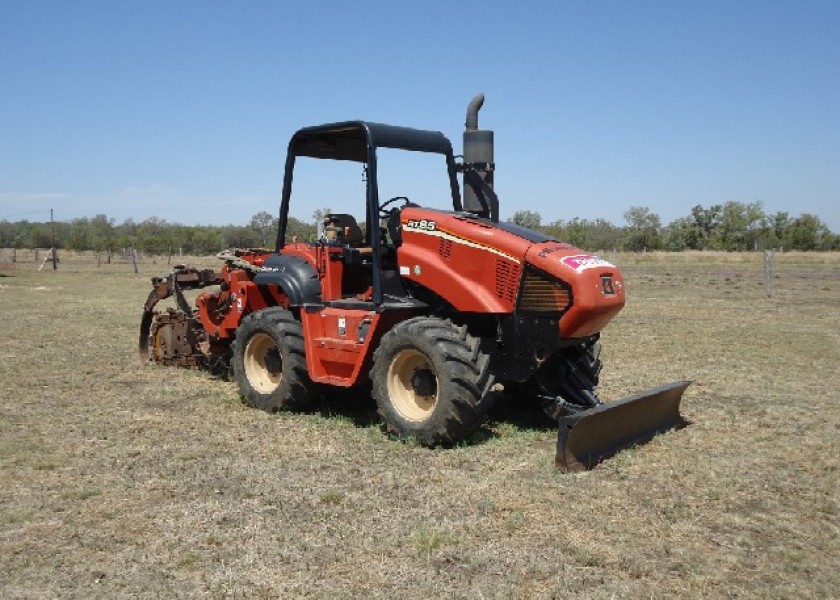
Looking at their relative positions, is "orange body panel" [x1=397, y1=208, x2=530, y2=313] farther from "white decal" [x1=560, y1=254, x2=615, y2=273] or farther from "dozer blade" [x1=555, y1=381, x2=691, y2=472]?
"dozer blade" [x1=555, y1=381, x2=691, y2=472]

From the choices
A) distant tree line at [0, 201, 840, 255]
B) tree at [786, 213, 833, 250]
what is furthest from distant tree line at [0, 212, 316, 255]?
tree at [786, 213, 833, 250]

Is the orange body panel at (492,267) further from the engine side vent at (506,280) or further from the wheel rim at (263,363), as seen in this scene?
the wheel rim at (263,363)

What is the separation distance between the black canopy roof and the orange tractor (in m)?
0.02

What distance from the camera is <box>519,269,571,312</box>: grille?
617 centimetres

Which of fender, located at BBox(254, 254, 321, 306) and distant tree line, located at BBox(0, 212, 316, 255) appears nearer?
fender, located at BBox(254, 254, 321, 306)

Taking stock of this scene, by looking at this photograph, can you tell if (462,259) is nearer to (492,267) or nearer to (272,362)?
(492,267)

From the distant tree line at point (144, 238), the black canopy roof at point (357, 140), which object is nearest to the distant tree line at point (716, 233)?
the distant tree line at point (144, 238)

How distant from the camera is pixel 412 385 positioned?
6.67 metres

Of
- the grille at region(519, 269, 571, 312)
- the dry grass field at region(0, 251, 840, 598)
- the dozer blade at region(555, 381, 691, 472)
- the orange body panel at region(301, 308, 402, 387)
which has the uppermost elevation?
the grille at region(519, 269, 571, 312)

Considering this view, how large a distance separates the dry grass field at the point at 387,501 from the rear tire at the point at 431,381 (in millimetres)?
216

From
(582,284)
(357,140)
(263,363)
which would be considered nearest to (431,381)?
(582,284)

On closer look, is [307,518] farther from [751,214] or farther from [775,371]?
[751,214]

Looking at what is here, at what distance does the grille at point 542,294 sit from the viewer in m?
6.17

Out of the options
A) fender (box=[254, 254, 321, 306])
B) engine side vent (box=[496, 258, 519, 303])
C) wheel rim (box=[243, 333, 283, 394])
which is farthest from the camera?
wheel rim (box=[243, 333, 283, 394])
